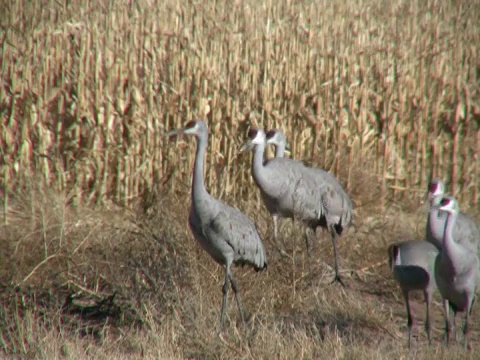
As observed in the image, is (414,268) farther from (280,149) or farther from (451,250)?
(280,149)

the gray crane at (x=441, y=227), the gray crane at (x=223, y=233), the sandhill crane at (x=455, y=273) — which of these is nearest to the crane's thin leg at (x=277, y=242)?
the gray crane at (x=223, y=233)

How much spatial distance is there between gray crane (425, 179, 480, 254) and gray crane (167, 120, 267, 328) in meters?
1.29

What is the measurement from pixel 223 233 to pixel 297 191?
1950 mm

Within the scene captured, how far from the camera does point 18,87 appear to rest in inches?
348

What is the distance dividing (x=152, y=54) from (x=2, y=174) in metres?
1.94

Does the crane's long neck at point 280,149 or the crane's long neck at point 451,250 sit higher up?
the crane's long neck at point 451,250

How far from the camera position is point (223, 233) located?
6.15 m

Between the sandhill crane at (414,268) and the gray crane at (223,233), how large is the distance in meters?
0.98

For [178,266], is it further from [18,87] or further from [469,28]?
[469,28]

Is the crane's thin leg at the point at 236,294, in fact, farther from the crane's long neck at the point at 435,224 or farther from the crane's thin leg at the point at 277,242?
the crane's long neck at the point at 435,224

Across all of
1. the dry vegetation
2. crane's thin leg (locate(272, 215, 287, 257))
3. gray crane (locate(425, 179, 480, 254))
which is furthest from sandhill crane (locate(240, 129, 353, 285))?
gray crane (locate(425, 179, 480, 254))

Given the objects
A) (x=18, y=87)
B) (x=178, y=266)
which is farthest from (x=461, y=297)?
(x=18, y=87)

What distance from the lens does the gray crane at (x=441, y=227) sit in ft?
21.6

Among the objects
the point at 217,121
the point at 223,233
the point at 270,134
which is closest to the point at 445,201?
the point at 223,233
